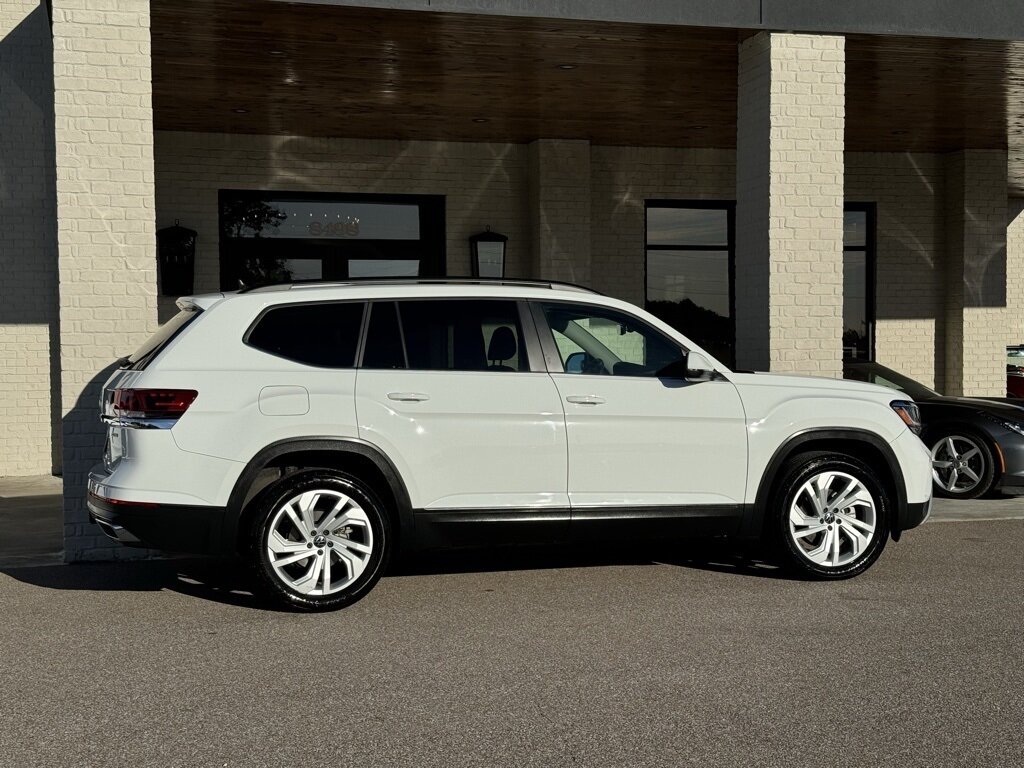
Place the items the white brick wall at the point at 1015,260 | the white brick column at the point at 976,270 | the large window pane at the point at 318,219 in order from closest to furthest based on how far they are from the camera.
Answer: the large window pane at the point at 318,219 → the white brick column at the point at 976,270 → the white brick wall at the point at 1015,260

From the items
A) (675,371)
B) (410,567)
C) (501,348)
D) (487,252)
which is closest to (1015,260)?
(487,252)

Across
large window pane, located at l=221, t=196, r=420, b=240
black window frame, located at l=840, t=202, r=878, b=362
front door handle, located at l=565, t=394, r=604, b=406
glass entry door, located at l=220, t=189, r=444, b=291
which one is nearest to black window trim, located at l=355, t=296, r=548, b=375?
front door handle, located at l=565, t=394, r=604, b=406

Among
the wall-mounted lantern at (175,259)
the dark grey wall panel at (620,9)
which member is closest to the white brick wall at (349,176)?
the wall-mounted lantern at (175,259)

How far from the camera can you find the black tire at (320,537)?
657cm

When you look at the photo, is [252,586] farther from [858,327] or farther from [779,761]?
[858,327]

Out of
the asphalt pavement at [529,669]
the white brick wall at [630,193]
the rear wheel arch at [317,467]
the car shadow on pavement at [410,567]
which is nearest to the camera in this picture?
the asphalt pavement at [529,669]

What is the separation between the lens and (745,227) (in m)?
10.8

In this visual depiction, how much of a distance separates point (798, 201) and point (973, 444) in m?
2.83

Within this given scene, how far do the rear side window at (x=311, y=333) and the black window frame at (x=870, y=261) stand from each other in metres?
11.9

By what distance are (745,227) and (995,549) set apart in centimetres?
368

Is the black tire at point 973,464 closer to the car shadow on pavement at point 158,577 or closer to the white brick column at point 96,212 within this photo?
the car shadow on pavement at point 158,577

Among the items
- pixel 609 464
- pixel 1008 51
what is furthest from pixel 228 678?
pixel 1008 51

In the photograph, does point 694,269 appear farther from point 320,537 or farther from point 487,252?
point 320,537

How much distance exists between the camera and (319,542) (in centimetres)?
664
